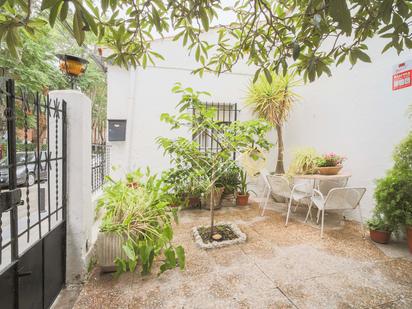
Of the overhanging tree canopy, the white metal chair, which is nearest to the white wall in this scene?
the white metal chair

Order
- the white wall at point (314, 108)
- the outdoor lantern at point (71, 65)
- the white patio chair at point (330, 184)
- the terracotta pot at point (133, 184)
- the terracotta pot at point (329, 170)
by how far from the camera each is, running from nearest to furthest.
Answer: the outdoor lantern at point (71, 65)
the terracotta pot at point (133, 184)
the white wall at point (314, 108)
the terracotta pot at point (329, 170)
the white patio chair at point (330, 184)

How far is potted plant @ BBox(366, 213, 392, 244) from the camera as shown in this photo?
2.37 metres

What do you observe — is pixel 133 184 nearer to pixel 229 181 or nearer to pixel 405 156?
pixel 229 181

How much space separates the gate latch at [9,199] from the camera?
1.08m

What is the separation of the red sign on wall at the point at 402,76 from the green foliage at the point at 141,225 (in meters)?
3.29

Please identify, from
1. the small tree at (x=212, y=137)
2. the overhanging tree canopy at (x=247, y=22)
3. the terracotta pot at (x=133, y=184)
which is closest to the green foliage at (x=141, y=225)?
the terracotta pot at (x=133, y=184)

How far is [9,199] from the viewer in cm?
111

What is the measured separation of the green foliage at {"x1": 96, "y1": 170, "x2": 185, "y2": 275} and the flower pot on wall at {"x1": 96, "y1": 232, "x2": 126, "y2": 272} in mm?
40

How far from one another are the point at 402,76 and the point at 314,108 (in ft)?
4.78

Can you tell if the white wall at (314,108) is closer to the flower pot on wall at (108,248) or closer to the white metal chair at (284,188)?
the white metal chair at (284,188)

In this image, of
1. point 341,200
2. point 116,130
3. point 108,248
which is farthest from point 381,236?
point 116,130

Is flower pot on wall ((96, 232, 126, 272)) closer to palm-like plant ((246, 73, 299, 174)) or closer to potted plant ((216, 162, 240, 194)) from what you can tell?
potted plant ((216, 162, 240, 194))

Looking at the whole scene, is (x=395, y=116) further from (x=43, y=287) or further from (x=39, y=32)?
(x=43, y=287)

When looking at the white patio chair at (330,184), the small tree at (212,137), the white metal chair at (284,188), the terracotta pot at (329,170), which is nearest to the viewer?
the small tree at (212,137)
